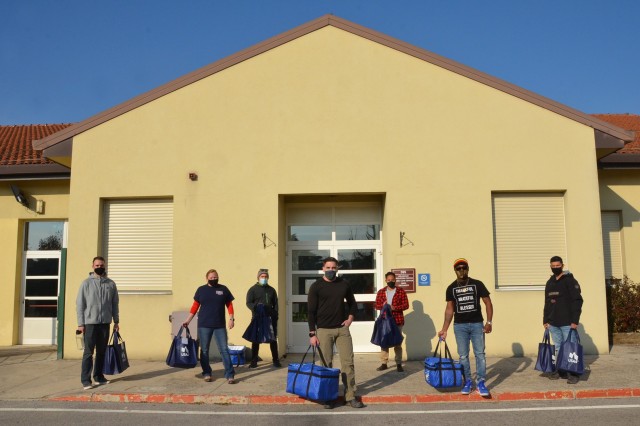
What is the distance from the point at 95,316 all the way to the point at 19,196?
6.16 metres

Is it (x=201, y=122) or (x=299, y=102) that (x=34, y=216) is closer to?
(x=201, y=122)

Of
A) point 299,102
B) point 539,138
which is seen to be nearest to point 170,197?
point 299,102

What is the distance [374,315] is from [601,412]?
535 centimetres

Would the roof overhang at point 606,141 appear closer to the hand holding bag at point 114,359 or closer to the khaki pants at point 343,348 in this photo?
the khaki pants at point 343,348

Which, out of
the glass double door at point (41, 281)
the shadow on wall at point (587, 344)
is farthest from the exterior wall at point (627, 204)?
the glass double door at point (41, 281)

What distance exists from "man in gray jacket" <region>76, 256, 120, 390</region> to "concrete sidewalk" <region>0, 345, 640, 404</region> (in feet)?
1.07

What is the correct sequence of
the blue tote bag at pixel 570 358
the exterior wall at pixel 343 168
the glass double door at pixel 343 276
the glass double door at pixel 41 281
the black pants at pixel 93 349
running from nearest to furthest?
the blue tote bag at pixel 570 358 < the black pants at pixel 93 349 < the exterior wall at pixel 343 168 < the glass double door at pixel 343 276 < the glass double door at pixel 41 281

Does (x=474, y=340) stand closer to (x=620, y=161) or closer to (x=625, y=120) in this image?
(x=620, y=161)

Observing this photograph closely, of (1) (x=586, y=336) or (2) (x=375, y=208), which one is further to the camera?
(2) (x=375, y=208)

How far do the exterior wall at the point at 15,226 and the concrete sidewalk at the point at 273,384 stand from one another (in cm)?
289

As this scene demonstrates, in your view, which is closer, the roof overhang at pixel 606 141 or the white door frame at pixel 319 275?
the roof overhang at pixel 606 141

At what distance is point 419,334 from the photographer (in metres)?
10.8

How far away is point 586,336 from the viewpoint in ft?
35.4

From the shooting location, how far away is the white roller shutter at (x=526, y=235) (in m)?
11.2
